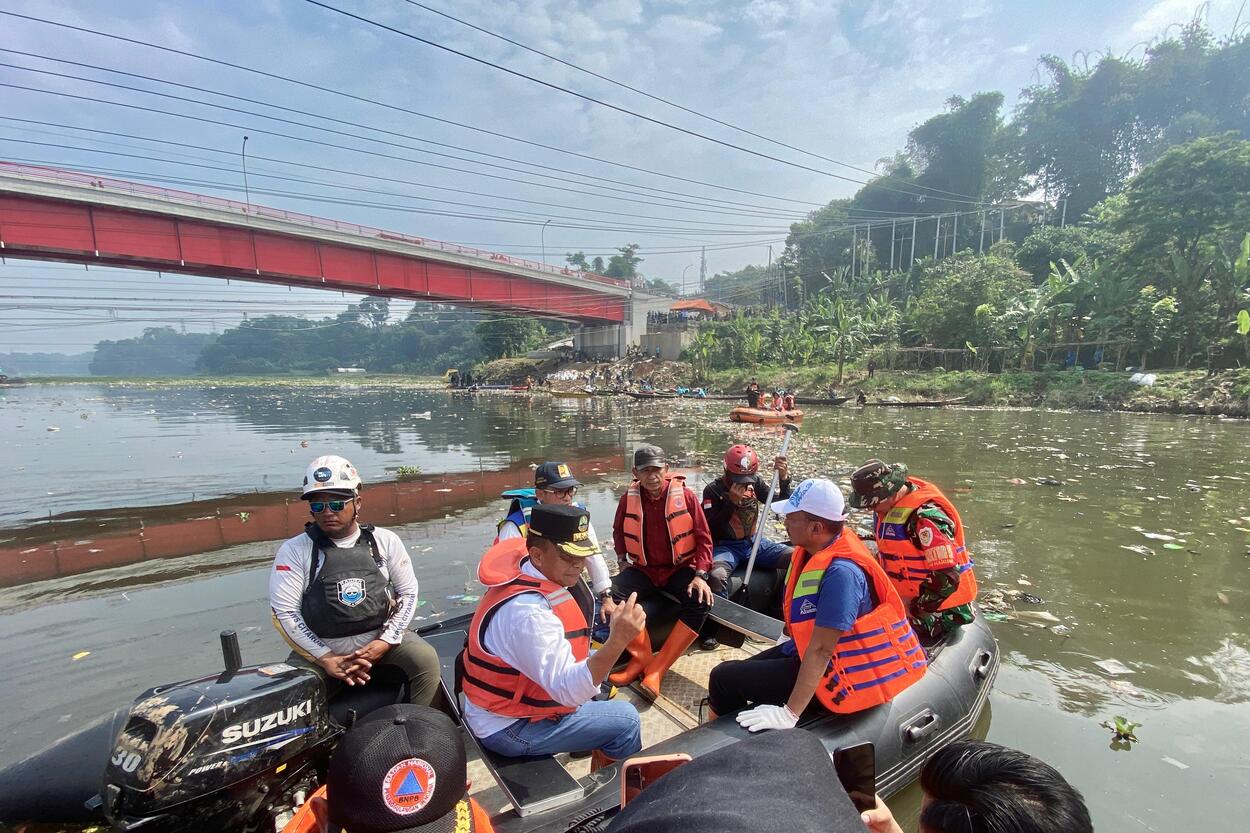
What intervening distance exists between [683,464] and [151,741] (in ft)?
40.4

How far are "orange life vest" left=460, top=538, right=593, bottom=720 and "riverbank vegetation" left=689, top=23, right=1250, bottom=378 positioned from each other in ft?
101

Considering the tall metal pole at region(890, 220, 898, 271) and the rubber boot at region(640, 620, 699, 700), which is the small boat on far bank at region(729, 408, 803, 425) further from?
the tall metal pole at region(890, 220, 898, 271)

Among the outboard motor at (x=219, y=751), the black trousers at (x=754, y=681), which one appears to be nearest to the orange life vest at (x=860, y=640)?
the black trousers at (x=754, y=681)

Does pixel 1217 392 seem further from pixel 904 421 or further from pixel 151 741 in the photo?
pixel 151 741

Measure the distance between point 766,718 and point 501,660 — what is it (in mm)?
1345

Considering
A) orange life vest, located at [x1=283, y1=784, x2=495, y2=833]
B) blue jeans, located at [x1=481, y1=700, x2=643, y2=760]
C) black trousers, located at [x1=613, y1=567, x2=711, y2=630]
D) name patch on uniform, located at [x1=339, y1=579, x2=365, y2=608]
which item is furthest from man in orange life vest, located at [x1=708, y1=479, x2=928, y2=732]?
name patch on uniform, located at [x1=339, y1=579, x2=365, y2=608]

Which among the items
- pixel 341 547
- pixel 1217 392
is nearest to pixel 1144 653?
pixel 341 547

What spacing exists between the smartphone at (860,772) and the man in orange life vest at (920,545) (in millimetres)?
2273

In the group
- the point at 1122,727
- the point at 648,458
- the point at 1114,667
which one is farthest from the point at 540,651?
the point at 1114,667

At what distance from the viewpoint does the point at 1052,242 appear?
43.7 m

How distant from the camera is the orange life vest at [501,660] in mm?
2283

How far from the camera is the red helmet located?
534 cm

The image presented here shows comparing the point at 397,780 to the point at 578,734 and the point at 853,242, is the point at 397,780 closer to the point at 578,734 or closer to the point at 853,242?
the point at 578,734

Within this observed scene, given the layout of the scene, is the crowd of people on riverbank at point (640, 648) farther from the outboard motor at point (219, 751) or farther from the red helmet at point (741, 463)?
the red helmet at point (741, 463)
